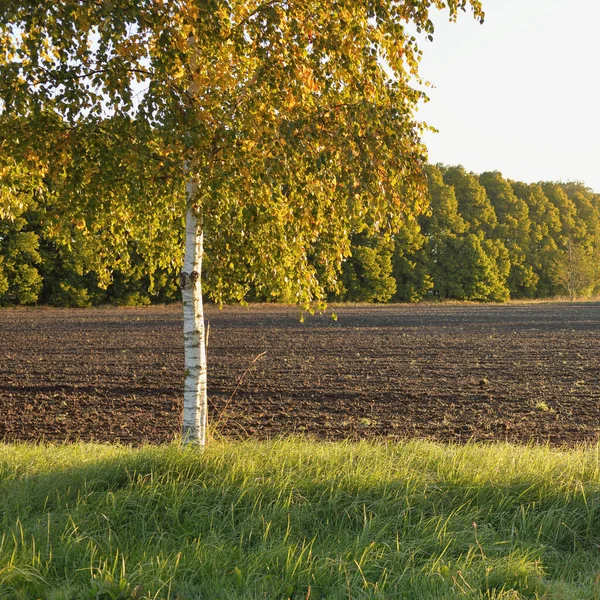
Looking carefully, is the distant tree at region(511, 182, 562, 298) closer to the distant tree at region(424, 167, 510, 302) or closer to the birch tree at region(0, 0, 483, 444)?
the distant tree at region(424, 167, 510, 302)

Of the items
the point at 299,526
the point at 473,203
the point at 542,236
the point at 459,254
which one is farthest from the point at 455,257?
the point at 299,526

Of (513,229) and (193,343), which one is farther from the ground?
(513,229)

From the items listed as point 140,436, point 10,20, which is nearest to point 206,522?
point 10,20

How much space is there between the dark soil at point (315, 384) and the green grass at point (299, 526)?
10.4 ft

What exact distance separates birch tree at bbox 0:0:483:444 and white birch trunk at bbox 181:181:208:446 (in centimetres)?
1

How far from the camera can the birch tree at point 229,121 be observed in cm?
535

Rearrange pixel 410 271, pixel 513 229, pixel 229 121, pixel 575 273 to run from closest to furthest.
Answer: pixel 229 121 < pixel 410 271 < pixel 575 273 < pixel 513 229

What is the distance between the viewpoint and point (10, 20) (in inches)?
180

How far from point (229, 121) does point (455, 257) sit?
62.0 metres

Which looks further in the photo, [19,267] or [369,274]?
[369,274]

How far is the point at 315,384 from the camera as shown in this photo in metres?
15.6

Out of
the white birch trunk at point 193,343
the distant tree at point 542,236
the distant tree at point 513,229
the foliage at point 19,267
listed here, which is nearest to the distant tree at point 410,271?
the distant tree at point 513,229

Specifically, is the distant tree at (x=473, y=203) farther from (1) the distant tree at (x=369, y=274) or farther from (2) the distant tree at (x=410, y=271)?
(1) the distant tree at (x=369, y=274)

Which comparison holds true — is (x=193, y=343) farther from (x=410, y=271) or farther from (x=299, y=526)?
(x=410, y=271)
